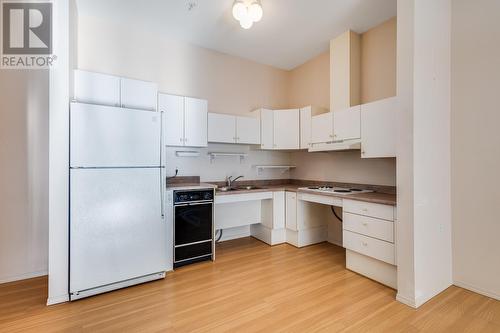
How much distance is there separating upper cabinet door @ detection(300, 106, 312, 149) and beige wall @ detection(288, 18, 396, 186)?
0.38m

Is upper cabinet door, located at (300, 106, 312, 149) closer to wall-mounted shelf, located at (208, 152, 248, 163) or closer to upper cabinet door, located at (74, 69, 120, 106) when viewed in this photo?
wall-mounted shelf, located at (208, 152, 248, 163)

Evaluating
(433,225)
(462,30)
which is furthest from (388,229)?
(462,30)

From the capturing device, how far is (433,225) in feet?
7.25

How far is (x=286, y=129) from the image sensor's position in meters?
3.79

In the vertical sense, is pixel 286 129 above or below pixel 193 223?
above

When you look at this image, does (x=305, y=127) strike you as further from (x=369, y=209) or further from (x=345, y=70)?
(x=369, y=209)

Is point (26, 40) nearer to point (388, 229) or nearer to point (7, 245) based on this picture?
point (7, 245)

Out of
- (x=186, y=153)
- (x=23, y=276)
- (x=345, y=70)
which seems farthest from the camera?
(x=186, y=153)

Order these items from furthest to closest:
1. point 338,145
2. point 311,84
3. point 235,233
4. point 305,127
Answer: point 311,84 → point 235,233 → point 305,127 → point 338,145

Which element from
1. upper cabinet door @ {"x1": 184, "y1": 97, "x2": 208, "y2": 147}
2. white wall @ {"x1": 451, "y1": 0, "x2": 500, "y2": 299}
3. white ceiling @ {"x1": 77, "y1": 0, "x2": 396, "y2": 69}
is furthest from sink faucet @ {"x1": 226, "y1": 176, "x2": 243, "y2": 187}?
white wall @ {"x1": 451, "y1": 0, "x2": 500, "y2": 299}

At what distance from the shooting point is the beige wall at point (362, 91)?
2965mm

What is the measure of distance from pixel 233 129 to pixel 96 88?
1756 millimetres

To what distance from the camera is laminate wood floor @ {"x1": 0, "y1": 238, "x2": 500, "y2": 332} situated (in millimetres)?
1773

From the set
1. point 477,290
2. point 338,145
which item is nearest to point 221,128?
point 338,145
